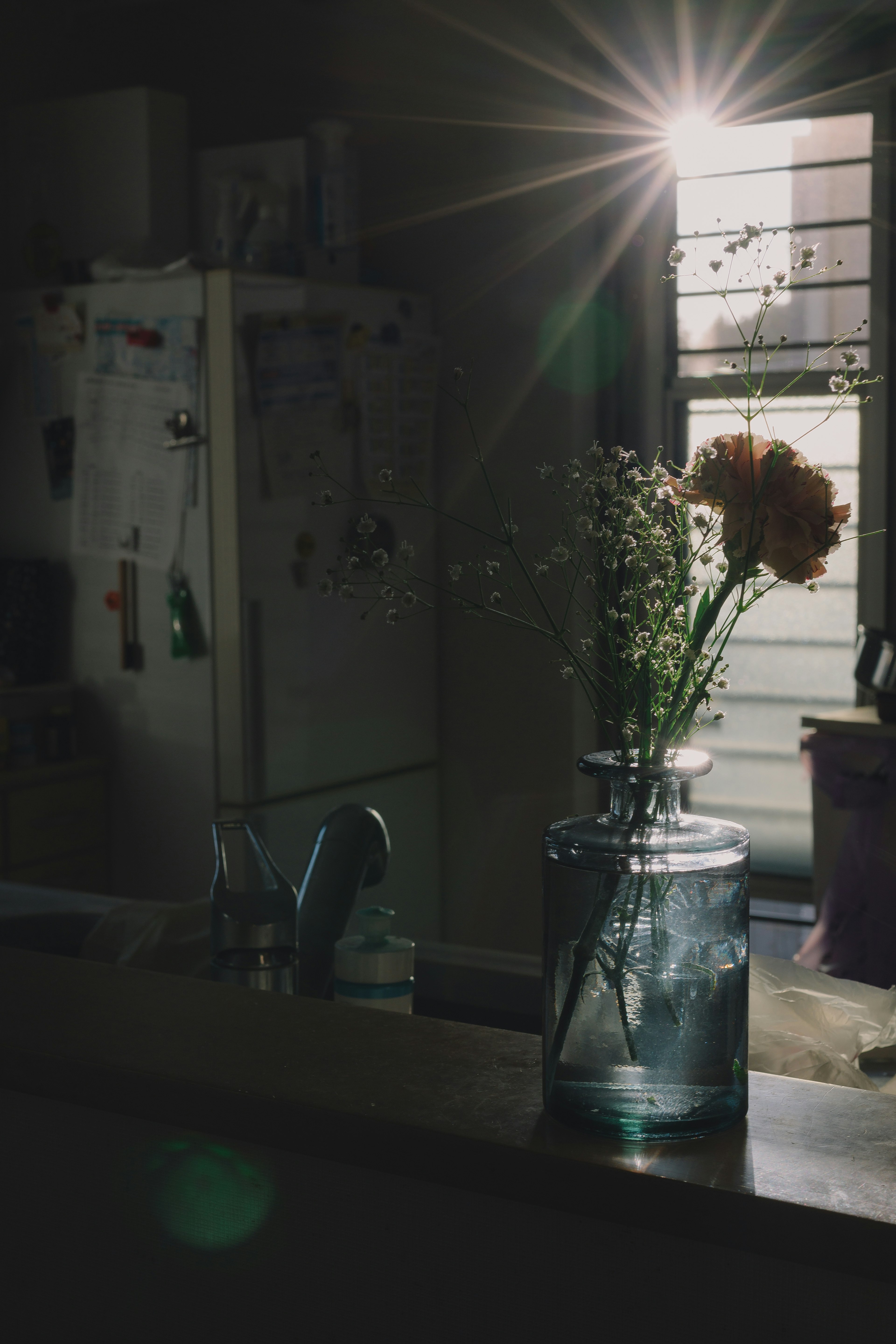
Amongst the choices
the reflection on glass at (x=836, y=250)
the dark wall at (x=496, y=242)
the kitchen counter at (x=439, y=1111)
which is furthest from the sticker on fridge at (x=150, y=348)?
the kitchen counter at (x=439, y=1111)

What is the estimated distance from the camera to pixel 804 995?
1.20m

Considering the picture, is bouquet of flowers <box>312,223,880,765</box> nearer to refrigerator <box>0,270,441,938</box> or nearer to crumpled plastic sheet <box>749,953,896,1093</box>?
crumpled plastic sheet <box>749,953,896,1093</box>

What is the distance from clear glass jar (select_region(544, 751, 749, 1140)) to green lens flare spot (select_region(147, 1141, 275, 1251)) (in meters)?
0.19

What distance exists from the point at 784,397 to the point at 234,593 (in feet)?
4.95

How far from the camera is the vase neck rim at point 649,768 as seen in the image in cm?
72

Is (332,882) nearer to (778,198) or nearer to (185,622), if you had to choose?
(185,622)

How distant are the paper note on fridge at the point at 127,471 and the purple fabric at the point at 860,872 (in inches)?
61.7

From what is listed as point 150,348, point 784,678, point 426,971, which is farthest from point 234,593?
point 426,971

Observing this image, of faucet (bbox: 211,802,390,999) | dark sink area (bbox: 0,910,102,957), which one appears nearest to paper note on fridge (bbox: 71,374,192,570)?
dark sink area (bbox: 0,910,102,957)

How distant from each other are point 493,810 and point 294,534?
993 millimetres

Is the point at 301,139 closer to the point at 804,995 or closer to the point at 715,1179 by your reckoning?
the point at 804,995

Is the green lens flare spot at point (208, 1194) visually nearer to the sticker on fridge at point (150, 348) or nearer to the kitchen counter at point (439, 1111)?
the kitchen counter at point (439, 1111)

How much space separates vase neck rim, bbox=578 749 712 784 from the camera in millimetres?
719

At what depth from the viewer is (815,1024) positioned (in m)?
1.17
